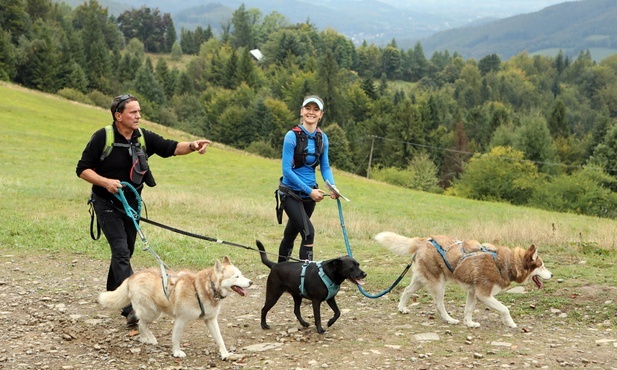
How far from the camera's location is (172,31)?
182250 millimetres

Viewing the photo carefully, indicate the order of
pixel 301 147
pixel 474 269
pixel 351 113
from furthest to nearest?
pixel 351 113 < pixel 301 147 < pixel 474 269

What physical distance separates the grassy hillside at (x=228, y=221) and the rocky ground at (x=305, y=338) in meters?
1.90

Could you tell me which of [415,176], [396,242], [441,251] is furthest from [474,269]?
[415,176]

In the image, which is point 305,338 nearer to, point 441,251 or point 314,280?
point 314,280

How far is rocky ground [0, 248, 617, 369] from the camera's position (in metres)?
6.77

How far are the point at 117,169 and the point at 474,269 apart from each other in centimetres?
498

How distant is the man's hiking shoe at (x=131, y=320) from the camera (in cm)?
781

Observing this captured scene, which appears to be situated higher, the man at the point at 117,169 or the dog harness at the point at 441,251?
the man at the point at 117,169

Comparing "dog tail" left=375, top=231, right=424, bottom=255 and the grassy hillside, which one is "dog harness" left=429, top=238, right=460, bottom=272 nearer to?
"dog tail" left=375, top=231, right=424, bottom=255

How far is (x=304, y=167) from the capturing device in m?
8.75

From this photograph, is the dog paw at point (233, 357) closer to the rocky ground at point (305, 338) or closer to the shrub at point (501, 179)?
the rocky ground at point (305, 338)

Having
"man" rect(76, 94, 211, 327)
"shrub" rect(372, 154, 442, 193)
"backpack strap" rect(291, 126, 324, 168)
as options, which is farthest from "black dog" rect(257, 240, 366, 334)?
"shrub" rect(372, 154, 442, 193)

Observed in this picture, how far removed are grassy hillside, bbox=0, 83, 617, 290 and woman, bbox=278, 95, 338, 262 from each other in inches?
95.7

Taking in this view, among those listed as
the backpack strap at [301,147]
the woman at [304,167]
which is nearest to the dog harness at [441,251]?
the woman at [304,167]
